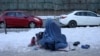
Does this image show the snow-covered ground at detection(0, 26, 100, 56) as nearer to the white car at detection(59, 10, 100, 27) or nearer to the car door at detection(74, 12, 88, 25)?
the white car at detection(59, 10, 100, 27)

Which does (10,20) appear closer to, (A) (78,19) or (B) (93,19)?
(A) (78,19)

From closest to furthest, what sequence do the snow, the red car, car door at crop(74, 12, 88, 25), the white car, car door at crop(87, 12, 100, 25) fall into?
the snow → the red car → the white car → car door at crop(74, 12, 88, 25) → car door at crop(87, 12, 100, 25)

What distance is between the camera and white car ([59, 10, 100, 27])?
2605 centimetres

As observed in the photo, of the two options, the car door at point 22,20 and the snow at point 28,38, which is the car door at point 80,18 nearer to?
the car door at point 22,20

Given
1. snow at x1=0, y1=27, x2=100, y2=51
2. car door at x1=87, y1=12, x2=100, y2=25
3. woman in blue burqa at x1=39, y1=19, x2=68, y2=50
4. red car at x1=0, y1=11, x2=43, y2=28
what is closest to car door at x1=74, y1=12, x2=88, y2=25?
car door at x1=87, y1=12, x2=100, y2=25

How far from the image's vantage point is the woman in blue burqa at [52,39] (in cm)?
1368

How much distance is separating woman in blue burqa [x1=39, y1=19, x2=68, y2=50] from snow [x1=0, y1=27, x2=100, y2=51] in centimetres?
84

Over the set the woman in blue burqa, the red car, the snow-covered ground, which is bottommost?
the red car

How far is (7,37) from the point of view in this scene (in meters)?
15.7

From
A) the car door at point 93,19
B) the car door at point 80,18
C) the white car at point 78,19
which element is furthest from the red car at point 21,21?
the car door at point 93,19

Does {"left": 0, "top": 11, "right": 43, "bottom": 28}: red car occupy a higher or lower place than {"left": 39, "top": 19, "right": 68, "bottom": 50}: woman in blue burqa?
lower

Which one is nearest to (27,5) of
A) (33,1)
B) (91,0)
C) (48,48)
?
(33,1)

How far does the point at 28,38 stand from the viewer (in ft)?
51.2

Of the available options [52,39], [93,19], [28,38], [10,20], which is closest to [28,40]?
[28,38]
